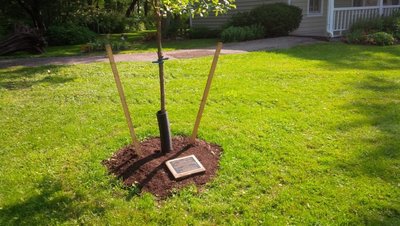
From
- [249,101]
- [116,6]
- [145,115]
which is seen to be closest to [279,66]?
[249,101]

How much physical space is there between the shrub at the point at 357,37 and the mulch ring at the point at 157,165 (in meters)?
9.71

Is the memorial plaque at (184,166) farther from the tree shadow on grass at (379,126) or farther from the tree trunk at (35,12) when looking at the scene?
the tree trunk at (35,12)

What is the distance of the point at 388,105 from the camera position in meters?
5.72

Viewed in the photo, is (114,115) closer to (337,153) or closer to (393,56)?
(337,153)

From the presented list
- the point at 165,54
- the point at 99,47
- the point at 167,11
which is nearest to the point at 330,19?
the point at 165,54

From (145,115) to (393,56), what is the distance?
7.46m

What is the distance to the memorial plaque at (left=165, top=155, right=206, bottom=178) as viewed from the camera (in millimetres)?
3598

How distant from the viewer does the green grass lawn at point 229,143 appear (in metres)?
3.13

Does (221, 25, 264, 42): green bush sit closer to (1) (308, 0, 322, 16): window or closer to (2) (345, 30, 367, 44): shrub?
(1) (308, 0, 322, 16): window

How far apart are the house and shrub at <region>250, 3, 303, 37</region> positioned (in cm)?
93

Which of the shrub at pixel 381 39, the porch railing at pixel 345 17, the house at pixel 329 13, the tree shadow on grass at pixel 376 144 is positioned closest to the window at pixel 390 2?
the house at pixel 329 13

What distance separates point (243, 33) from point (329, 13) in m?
3.36

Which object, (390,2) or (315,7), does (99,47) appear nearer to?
(315,7)

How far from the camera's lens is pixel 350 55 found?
32.0ft
